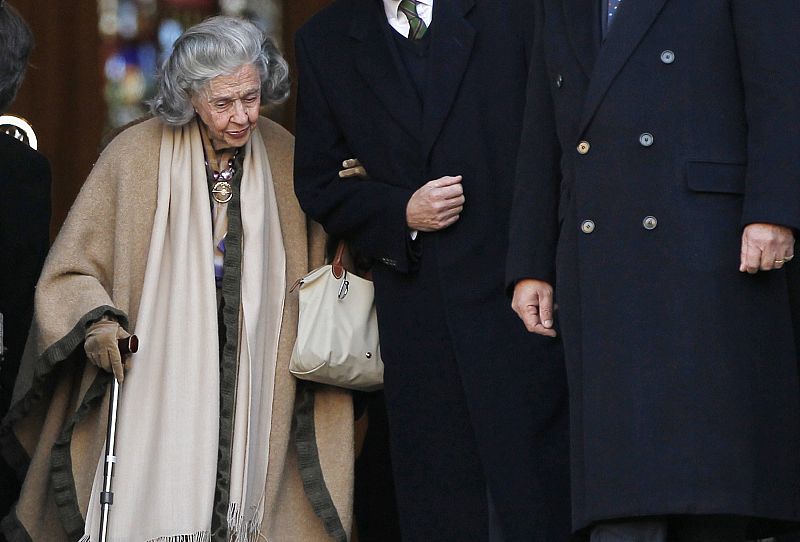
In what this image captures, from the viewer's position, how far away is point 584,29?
3.64 meters

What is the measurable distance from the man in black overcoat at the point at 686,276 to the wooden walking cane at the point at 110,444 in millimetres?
1561

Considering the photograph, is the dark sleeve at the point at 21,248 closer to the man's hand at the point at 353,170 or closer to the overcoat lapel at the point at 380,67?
→ the man's hand at the point at 353,170

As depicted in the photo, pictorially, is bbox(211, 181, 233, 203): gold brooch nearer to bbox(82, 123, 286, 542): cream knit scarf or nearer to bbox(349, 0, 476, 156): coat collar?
bbox(82, 123, 286, 542): cream knit scarf

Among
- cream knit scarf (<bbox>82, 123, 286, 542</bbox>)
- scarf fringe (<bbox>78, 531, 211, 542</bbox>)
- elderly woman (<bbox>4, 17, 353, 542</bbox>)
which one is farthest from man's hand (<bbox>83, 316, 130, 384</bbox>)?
scarf fringe (<bbox>78, 531, 211, 542</bbox>)

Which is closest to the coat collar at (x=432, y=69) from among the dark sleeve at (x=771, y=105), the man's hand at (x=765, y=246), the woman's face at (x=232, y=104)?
the woman's face at (x=232, y=104)

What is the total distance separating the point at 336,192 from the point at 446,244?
1.40 feet

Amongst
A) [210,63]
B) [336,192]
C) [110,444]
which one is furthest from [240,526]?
[210,63]

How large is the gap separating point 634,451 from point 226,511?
1.80 m

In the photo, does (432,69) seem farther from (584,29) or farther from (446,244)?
(584,29)

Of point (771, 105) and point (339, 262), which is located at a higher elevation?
point (771, 105)

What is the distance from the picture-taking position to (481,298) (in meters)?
4.57

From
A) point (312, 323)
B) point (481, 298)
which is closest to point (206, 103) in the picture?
point (312, 323)

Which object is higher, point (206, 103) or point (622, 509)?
point (206, 103)

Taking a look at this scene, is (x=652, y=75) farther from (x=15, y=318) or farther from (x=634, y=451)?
(x=15, y=318)
